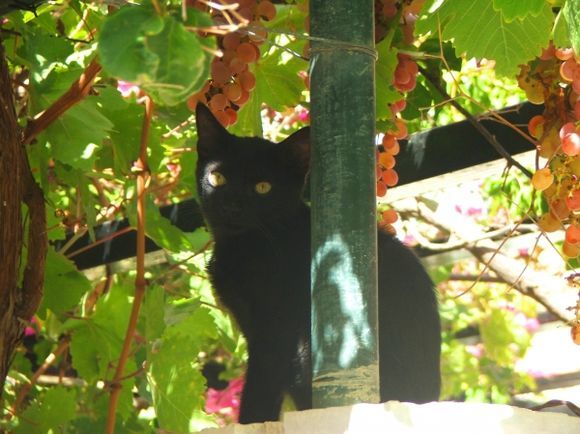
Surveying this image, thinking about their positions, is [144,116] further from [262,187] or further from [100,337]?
[262,187]

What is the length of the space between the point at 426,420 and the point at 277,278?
3.95 feet

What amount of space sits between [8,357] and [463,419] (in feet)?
2.13

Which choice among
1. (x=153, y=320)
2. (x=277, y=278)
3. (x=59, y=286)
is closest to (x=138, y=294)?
(x=153, y=320)

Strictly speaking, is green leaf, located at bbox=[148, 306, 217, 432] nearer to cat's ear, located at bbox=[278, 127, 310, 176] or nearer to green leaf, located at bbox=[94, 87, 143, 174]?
green leaf, located at bbox=[94, 87, 143, 174]

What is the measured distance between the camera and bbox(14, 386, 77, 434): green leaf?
156 centimetres

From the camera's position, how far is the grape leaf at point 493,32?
46.3 inches

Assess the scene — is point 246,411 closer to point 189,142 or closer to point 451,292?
point 189,142

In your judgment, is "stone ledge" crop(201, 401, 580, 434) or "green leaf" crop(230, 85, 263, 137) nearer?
"stone ledge" crop(201, 401, 580, 434)

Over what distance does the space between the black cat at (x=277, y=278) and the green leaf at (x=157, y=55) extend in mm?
1166

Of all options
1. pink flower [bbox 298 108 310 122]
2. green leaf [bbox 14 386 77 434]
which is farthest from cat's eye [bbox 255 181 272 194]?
green leaf [bbox 14 386 77 434]

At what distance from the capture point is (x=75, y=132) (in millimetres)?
1355

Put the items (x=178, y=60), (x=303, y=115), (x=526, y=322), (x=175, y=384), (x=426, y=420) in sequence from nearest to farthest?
(x=178, y=60), (x=426, y=420), (x=175, y=384), (x=303, y=115), (x=526, y=322)

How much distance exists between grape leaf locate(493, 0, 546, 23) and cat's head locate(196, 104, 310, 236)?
1172mm

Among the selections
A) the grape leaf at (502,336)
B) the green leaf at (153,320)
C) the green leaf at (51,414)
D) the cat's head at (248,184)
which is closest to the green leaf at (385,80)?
the green leaf at (153,320)
